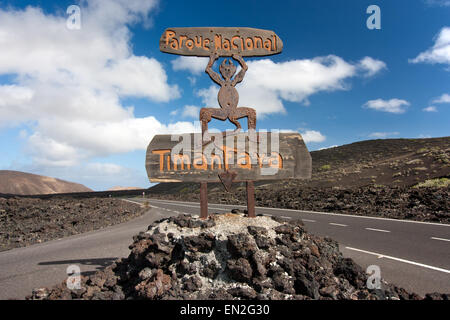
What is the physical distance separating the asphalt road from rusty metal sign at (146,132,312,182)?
8.35 ft

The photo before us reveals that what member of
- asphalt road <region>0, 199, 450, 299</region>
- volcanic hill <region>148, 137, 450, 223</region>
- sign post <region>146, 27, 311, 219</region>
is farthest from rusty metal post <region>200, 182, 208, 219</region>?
asphalt road <region>0, 199, 450, 299</region>

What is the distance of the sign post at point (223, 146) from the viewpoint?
4449 millimetres

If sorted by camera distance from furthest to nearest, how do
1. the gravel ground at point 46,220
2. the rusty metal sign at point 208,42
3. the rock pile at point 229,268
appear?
the gravel ground at point 46,220, the rusty metal sign at point 208,42, the rock pile at point 229,268

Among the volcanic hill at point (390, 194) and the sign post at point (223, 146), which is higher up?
the sign post at point (223, 146)

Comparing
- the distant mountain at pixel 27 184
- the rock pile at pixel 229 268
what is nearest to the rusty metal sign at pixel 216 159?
the rock pile at pixel 229 268

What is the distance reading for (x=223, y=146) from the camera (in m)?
4.47

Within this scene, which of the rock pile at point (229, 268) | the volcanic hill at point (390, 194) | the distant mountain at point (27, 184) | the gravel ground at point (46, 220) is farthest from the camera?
the distant mountain at point (27, 184)

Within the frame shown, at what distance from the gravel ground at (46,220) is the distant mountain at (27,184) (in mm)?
67846

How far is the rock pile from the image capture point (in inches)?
124

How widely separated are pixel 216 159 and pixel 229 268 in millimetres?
1788

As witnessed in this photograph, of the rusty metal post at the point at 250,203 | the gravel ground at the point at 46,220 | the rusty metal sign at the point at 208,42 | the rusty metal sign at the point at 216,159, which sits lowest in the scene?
the gravel ground at the point at 46,220

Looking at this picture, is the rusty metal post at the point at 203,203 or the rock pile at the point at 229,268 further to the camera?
the rusty metal post at the point at 203,203

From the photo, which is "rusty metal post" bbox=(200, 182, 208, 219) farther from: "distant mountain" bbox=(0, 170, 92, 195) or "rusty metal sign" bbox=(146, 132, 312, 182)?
"distant mountain" bbox=(0, 170, 92, 195)

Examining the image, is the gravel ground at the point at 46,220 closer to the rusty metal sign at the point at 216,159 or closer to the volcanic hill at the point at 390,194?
the rusty metal sign at the point at 216,159
